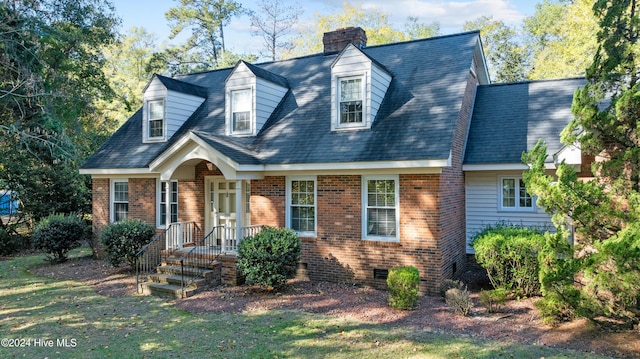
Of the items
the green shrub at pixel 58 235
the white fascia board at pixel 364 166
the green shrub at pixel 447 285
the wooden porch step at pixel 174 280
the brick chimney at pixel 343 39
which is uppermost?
the brick chimney at pixel 343 39

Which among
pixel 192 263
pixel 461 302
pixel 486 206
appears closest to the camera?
pixel 461 302

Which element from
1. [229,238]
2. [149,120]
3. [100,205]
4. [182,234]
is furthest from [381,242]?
[100,205]

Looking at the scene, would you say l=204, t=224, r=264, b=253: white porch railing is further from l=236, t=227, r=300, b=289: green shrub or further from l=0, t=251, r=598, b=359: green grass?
l=0, t=251, r=598, b=359: green grass

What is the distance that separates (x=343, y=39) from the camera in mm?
15766

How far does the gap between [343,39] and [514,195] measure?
8.18 meters

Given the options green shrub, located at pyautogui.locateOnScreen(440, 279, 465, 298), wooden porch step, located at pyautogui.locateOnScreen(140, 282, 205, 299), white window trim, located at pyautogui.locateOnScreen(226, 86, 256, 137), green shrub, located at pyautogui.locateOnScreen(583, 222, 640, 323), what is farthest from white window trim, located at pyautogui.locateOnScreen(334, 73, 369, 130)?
green shrub, located at pyautogui.locateOnScreen(583, 222, 640, 323)

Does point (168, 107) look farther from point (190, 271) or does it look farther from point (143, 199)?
point (190, 271)

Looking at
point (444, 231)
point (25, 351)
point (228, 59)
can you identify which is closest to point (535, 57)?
point (228, 59)

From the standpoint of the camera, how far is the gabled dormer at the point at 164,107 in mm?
14797

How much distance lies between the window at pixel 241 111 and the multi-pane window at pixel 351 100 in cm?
316

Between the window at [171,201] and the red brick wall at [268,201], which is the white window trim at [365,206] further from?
the window at [171,201]

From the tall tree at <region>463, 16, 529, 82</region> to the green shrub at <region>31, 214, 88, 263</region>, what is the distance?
1170 inches

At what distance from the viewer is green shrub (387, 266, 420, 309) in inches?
340

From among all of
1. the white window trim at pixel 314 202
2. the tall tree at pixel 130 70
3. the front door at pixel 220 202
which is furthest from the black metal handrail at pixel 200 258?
the tall tree at pixel 130 70
